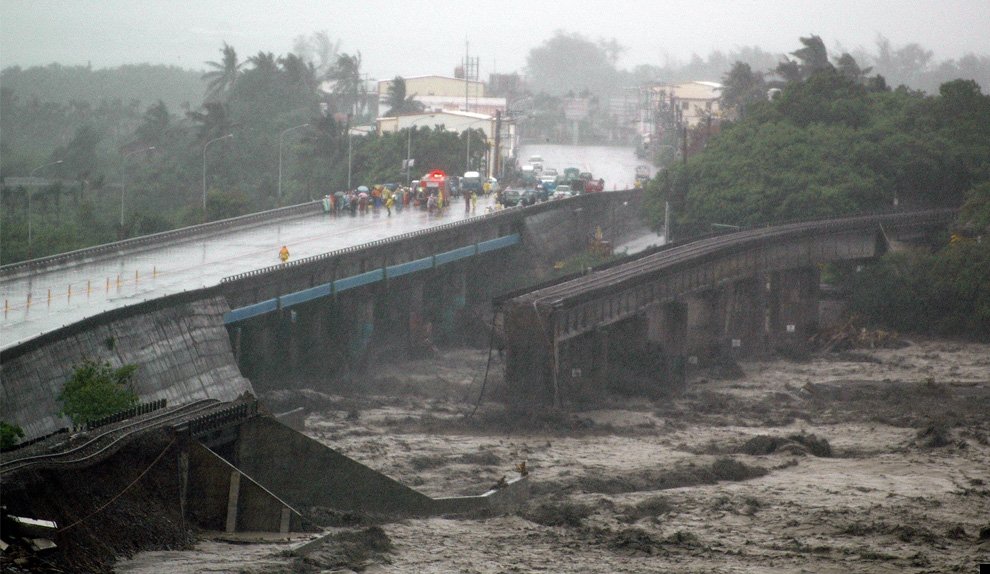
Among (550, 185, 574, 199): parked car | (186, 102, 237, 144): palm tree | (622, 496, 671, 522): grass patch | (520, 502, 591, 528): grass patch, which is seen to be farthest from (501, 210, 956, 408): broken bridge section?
(186, 102, 237, 144): palm tree

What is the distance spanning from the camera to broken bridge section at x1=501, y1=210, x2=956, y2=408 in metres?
62.0

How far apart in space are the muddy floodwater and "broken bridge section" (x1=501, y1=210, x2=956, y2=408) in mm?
1886

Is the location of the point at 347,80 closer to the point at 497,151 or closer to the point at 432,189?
the point at 497,151

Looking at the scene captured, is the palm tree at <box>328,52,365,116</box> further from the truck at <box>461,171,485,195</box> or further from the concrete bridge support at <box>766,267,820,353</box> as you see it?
the concrete bridge support at <box>766,267,820,353</box>

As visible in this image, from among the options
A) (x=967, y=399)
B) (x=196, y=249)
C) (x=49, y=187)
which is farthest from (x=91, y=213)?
(x=967, y=399)

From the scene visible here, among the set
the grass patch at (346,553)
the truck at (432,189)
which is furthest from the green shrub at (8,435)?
the truck at (432,189)

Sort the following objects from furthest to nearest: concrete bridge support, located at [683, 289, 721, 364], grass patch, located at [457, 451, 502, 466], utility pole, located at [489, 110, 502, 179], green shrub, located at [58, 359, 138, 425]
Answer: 1. utility pole, located at [489, 110, 502, 179]
2. concrete bridge support, located at [683, 289, 721, 364]
3. grass patch, located at [457, 451, 502, 466]
4. green shrub, located at [58, 359, 138, 425]

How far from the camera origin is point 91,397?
42.9m

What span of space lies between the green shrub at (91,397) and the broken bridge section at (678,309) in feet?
72.4

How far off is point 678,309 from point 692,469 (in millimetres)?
21760

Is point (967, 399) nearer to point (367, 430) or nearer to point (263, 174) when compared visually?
point (367, 430)

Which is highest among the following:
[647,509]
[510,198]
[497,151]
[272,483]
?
[497,151]

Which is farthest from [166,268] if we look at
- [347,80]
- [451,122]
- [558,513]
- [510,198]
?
[347,80]

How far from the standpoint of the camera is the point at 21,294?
5628 cm
